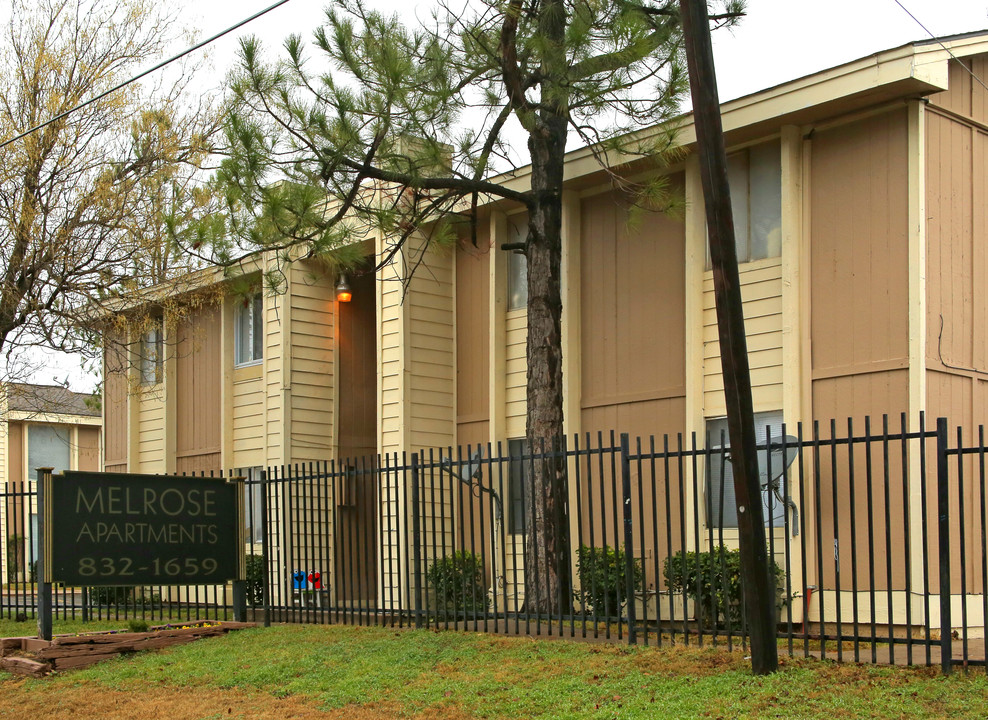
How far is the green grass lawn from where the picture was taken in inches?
315

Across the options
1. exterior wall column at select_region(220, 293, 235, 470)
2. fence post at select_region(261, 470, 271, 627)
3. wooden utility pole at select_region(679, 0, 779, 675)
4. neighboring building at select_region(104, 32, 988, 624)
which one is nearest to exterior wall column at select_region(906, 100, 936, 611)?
neighboring building at select_region(104, 32, 988, 624)

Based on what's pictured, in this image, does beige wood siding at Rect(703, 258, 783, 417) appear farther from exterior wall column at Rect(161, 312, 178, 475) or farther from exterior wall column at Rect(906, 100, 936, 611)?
exterior wall column at Rect(161, 312, 178, 475)

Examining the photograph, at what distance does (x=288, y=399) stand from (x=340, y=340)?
58.7 inches

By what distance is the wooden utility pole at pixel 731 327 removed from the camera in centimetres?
874

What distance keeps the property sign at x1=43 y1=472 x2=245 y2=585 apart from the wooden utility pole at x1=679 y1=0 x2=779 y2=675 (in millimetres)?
7072

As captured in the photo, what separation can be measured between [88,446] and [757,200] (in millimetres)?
32063

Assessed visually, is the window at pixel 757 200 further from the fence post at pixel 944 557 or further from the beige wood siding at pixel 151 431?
the beige wood siding at pixel 151 431

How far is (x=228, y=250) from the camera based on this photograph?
12.4m

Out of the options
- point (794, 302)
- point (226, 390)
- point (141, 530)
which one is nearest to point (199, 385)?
point (226, 390)

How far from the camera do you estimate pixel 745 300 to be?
1327 cm

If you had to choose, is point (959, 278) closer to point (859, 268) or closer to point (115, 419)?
point (859, 268)

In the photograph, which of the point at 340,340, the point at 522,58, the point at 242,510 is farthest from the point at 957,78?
the point at 340,340

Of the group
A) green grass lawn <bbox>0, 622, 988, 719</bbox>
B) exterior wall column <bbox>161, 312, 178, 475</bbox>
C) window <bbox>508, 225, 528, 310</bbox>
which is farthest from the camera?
exterior wall column <bbox>161, 312, 178, 475</bbox>

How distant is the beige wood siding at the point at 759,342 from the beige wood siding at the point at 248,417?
9078mm
